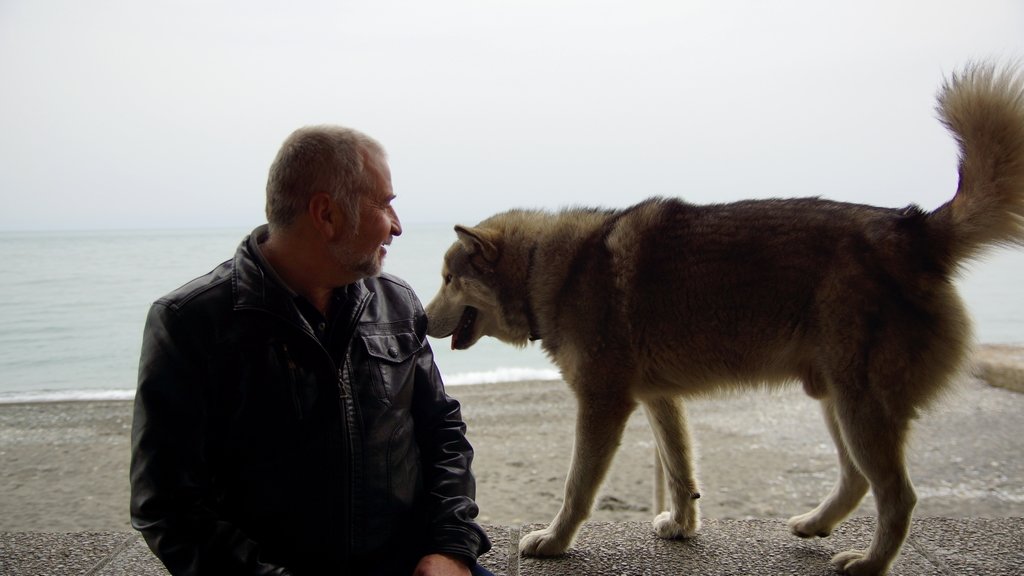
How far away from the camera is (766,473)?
4.58m

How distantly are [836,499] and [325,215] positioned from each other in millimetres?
2133

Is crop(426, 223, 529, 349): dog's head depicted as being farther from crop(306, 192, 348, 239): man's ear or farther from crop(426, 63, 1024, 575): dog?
crop(306, 192, 348, 239): man's ear

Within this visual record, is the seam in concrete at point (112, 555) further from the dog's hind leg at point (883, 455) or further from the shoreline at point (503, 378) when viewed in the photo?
the shoreline at point (503, 378)

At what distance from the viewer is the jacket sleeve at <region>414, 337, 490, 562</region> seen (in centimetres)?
184

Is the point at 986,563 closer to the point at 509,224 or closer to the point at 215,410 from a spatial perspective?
the point at 509,224

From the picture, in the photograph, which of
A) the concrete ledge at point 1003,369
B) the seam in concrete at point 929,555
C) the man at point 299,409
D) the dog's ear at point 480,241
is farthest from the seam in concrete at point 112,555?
the concrete ledge at point 1003,369

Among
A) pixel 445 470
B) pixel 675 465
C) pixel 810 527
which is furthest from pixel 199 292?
pixel 810 527

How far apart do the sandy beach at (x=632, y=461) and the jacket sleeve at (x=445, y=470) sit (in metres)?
1.93

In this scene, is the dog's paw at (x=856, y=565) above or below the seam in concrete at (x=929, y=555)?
above

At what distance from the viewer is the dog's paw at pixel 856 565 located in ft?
7.68

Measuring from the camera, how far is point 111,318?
979 centimetres

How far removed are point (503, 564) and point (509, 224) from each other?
1.42 m

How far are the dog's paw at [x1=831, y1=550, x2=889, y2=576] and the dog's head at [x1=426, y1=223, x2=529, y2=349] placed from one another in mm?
1443

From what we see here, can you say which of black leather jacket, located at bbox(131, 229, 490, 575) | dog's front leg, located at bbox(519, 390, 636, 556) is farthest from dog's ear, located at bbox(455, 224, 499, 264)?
black leather jacket, located at bbox(131, 229, 490, 575)
